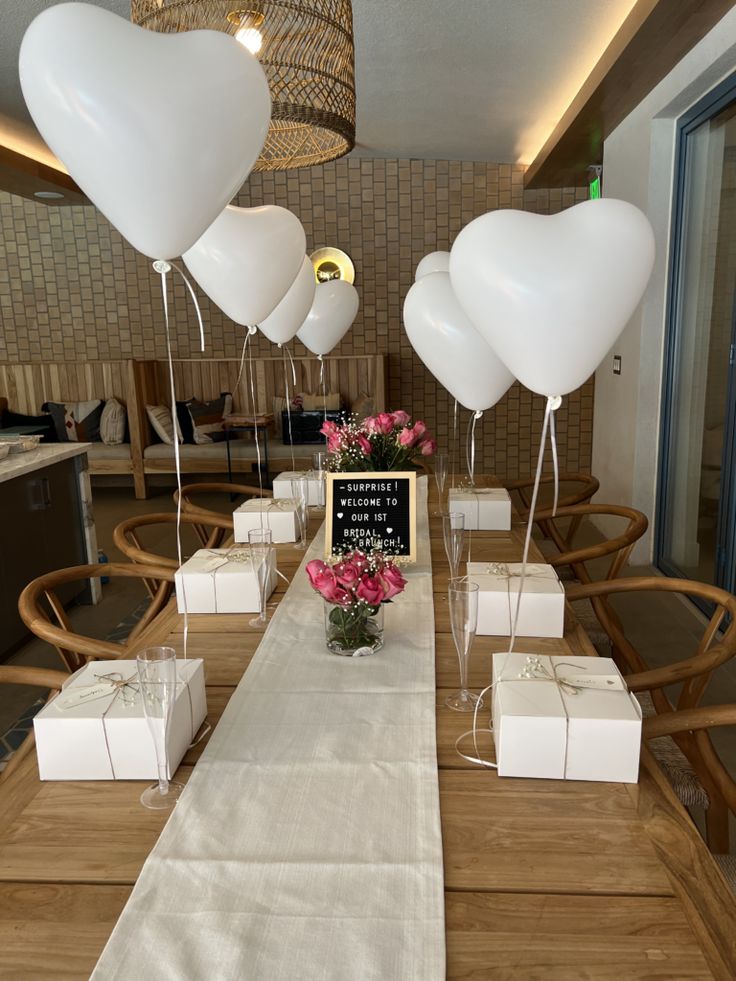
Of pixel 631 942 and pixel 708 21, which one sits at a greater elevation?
pixel 708 21

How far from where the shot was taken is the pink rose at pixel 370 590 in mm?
1521

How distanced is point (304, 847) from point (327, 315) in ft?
9.46

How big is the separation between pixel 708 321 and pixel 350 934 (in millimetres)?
3771

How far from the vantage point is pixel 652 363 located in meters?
4.50

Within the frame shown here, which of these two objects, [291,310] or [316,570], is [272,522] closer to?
[291,310]

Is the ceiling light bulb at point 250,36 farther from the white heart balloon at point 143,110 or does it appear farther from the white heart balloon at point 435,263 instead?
the white heart balloon at point 435,263

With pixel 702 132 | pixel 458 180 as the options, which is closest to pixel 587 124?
pixel 702 132

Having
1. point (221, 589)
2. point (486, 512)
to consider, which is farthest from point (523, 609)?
point (486, 512)

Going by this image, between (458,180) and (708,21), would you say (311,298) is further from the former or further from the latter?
(458,180)

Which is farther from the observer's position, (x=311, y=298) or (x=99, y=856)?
(x=311, y=298)

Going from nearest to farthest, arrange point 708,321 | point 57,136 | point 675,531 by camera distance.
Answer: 1. point 57,136
2. point 708,321
3. point 675,531

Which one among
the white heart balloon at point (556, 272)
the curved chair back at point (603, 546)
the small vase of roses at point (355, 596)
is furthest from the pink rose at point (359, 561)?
the curved chair back at point (603, 546)

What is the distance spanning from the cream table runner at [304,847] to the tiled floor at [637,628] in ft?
4.58

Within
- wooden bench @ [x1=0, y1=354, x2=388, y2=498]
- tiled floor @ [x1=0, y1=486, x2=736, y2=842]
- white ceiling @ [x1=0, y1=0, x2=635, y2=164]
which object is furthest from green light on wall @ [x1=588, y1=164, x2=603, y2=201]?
tiled floor @ [x1=0, y1=486, x2=736, y2=842]
